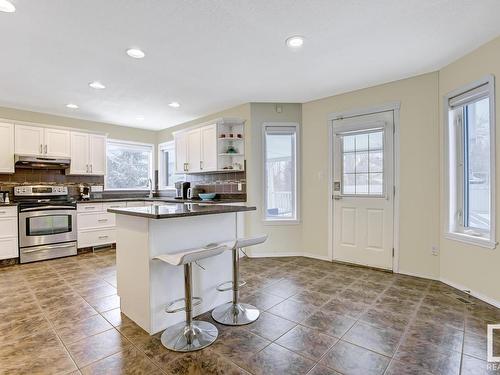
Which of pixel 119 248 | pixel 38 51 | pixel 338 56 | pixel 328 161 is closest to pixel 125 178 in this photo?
pixel 38 51

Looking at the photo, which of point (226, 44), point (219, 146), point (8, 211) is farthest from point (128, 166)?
point (226, 44)

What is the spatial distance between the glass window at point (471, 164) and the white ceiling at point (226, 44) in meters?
0.52

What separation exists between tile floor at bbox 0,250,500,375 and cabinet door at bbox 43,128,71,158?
2.25 meters

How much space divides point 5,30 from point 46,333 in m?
2.52

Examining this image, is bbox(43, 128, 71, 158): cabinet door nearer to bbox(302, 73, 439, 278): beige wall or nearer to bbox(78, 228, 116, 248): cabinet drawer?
bbox(78, 228, 116, 248): cabinet drawer

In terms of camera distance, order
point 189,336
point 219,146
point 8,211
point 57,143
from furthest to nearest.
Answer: point 57,143 < point 219,146 < point 8,211 < point 189,336

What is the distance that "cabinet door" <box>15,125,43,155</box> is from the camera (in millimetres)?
4348

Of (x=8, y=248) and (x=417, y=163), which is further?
(x=8, y=248)

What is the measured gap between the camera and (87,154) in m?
5.09

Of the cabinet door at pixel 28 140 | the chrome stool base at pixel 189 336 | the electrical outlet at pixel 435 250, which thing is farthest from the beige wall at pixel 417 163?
the cabinet door at pixel 28 140

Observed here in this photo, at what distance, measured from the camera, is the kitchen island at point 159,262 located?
2.11 m

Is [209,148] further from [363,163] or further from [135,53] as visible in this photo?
[363,163]

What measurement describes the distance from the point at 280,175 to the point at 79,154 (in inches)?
144

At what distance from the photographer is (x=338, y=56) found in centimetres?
286
